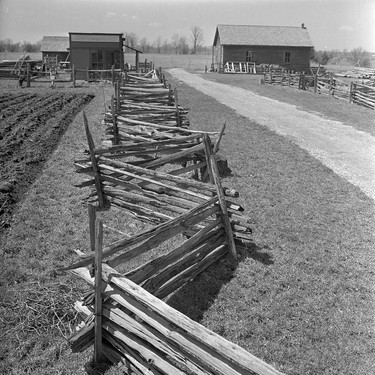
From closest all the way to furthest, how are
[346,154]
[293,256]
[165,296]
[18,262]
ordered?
[165,296], [18,262], [293,256], [346,154]

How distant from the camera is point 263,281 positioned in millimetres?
5535

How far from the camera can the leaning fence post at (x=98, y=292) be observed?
146 inches

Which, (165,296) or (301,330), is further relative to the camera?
(165,296)

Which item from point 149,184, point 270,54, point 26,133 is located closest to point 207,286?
point 149,184

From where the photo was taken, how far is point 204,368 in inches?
127

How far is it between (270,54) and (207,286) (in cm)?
5239

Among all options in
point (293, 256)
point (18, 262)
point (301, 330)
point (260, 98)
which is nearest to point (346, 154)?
point (293, 256)

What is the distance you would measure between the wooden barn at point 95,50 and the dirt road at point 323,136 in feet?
50.1

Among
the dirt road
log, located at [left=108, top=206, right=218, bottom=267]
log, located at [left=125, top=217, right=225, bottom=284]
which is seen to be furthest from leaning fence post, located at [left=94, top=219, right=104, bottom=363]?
the dirt road

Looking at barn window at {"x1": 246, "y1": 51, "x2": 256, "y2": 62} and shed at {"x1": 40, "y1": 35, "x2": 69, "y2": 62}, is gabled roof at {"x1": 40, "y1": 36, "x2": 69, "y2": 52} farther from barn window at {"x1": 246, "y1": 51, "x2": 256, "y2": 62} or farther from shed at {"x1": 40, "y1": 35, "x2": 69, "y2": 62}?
barn window at {"x1": 246, "y1": 51, "x2": 256, "y2": 62}

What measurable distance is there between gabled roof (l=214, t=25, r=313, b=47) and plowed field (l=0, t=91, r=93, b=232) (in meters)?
33.6

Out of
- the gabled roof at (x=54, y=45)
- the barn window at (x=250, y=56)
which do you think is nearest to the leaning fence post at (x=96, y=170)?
the gabled roof at (x=54, y=45)

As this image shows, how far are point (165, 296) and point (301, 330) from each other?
5.14 ft

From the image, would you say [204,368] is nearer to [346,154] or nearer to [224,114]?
[346,154]
